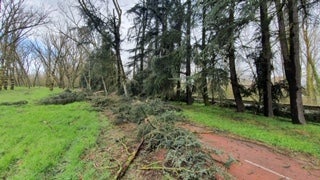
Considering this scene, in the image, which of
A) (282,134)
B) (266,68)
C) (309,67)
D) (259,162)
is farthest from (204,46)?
(309,67)

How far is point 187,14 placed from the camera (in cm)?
1418

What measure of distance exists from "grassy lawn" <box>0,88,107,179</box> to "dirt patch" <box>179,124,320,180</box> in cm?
278

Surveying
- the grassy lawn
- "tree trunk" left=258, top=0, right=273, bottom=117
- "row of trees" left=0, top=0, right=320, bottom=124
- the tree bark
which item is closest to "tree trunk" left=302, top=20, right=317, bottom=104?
"row of trees" left=0, top=0, right=320, bottom=124

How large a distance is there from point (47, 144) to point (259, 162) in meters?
5.12

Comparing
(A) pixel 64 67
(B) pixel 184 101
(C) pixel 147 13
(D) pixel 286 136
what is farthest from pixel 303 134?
(A) pixel 64 67

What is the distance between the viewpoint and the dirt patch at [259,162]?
485 cm

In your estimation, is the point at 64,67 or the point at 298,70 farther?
the point at 64,67

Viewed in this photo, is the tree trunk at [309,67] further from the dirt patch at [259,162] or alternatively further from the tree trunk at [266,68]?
the dirt patch at [259,162]

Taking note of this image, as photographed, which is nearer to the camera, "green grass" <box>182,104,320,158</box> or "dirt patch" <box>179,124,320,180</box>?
"dirt patch" <box>179,124,320,180</box>

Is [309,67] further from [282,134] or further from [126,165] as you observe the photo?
[126,165]

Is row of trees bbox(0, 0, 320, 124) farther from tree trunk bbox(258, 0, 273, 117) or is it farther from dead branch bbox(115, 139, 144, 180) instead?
dead branch bbox(115, 139, 144, 180)

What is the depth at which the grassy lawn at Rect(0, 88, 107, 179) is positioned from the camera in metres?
→ 5.66

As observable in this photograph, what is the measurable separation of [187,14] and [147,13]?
22.2 feet

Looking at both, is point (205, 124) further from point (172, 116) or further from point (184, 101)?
point (184, 101)
